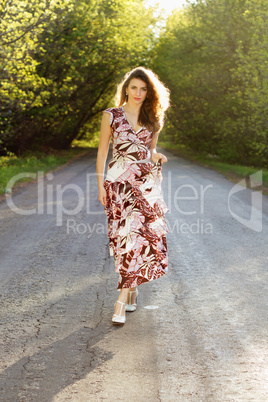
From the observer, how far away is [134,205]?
4551 mm

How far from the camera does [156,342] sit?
13.0 ft

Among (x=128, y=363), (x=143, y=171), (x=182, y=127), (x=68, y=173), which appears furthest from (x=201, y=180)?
(x=182, y=127)

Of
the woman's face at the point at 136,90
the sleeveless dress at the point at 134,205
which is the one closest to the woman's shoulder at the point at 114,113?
the sleeveless dress at the point at 134,205

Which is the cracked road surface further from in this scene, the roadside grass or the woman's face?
the roadside grass

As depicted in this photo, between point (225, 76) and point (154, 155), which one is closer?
point (154, 155)

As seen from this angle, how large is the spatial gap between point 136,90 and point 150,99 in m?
0.17

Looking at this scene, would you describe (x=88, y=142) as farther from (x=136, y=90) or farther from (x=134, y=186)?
(x=134, y=186)

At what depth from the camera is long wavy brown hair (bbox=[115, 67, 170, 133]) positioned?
15.3ft

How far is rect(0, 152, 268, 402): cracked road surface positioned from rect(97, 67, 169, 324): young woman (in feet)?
1.53

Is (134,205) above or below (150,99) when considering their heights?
below

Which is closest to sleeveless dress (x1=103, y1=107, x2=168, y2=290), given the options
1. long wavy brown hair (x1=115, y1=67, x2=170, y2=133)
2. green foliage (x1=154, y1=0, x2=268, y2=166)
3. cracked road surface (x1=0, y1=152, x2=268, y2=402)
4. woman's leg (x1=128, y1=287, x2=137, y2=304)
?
long wavy brown hair (x1=115, y1=67, x2=170, y2=133)

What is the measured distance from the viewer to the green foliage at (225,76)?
18.8 m

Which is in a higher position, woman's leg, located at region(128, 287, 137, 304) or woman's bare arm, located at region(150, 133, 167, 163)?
woman's bare arm, located at region(150, 133, 167, 163)

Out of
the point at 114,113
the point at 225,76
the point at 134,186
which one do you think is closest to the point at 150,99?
the point at 114,113
